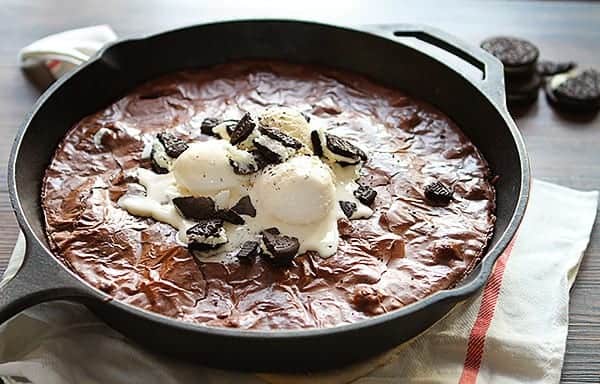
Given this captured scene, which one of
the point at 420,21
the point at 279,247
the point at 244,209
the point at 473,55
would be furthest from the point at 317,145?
the point at 420,21

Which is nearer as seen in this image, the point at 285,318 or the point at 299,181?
the point at 285,318

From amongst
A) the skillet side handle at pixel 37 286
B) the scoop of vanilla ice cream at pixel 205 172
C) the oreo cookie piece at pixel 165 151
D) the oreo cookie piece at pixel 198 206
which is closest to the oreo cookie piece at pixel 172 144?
the oreo cookie piece at pixel 165 151

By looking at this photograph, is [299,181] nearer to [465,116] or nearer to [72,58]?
[465,116]

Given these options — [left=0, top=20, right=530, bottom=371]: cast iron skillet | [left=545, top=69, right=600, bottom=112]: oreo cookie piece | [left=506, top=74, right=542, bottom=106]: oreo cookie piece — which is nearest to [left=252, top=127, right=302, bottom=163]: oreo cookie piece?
[left=0, top=20, right=530, bottom=371]: cast iron skillet

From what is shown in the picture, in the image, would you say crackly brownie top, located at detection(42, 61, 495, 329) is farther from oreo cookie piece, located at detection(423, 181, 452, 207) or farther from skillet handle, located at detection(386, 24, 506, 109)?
skillet handle, located at detection(386, 24, 506, 109)

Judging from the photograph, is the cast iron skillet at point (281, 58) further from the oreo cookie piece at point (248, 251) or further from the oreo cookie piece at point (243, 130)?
the oreo cookie piece at point (243, 130)

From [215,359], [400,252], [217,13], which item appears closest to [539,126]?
[400,252]
